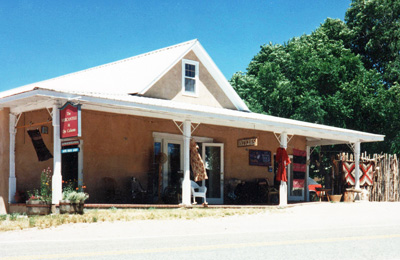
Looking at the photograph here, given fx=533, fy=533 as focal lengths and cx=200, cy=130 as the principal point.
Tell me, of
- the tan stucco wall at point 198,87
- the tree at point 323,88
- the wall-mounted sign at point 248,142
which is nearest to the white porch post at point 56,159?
the tan stucco wall at point 198,87

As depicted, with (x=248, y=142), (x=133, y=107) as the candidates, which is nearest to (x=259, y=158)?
(x=248, y=142)

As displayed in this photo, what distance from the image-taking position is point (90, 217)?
12.4 m

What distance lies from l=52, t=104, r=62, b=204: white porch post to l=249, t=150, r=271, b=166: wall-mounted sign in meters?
9.51

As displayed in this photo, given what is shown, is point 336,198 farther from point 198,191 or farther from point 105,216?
point 105,216

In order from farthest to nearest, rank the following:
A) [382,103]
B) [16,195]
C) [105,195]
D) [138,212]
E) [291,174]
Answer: [382,103]
[291,174]
[105,195]
[16,195]
[138,212]

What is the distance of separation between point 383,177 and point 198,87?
8733mm

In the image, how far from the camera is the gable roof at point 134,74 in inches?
744

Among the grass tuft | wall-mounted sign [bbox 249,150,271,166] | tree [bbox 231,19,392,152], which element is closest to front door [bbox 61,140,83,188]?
the grass tuft

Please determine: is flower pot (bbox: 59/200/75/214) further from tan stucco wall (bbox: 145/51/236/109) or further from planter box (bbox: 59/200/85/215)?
tan stucco wall (bbox: 145/51/236/109)

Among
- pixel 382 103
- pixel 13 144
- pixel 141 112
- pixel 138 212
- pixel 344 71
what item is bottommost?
pixel 138 212

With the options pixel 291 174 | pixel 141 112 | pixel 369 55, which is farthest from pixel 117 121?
pixel 369 55

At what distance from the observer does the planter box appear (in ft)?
42.4

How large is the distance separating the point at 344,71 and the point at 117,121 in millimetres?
18925

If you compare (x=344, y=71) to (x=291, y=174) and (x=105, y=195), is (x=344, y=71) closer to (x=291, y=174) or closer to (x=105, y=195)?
(x=291, y=174)
